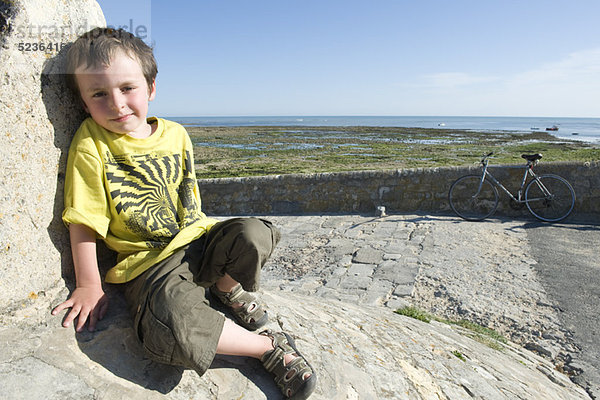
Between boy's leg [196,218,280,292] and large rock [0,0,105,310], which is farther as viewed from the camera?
boy's leg [196,218,280,292]

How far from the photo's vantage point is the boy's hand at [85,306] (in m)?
1.73

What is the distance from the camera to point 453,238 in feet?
20.3

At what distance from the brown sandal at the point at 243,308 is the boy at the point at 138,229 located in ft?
0.58

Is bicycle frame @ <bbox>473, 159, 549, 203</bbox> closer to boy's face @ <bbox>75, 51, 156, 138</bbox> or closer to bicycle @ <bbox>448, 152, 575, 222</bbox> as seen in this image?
bicycle @ <bbox>448, 152, 575, 222</bbox>

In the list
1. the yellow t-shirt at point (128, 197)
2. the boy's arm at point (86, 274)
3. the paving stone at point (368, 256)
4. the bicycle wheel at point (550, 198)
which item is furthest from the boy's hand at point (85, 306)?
the bicycle wheel at point (550, 198)

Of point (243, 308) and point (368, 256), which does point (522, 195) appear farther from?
point (243, 308)

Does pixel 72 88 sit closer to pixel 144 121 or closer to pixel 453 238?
pixel 144 121

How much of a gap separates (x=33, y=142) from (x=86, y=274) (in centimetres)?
58

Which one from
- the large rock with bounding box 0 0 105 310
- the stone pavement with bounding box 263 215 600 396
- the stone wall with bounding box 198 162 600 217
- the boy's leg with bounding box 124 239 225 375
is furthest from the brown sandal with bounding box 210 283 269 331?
the stone wall with bounding box 198 162 600 217

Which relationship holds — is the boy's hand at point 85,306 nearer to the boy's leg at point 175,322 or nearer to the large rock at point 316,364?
the large rock at point 316,364

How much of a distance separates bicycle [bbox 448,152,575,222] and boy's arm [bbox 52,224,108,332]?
6673 millimetres

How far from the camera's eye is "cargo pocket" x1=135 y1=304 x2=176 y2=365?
5.16 feet

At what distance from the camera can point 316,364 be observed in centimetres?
202

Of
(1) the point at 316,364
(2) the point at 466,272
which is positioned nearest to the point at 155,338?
(1) the point at 316,364
